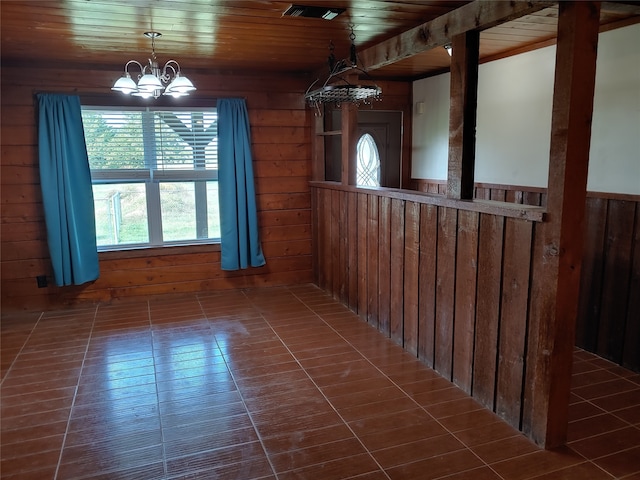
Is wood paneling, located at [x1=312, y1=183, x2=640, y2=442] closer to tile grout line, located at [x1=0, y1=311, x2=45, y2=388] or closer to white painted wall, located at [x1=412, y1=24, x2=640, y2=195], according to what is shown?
white painted wall, located at [x1=412, y1=24, x2=640, y2=195]

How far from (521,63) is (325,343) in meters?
2.71

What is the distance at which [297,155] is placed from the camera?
5.05 metres

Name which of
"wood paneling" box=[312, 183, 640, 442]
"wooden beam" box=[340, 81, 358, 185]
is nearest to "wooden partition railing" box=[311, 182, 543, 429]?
"wood paneling" box=[312, 183, 640, 442]

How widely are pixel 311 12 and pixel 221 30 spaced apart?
74 cm

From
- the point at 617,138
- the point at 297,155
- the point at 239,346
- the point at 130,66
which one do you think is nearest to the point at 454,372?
the point at 239,346

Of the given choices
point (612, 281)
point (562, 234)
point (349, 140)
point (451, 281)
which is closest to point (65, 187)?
point (349, 140)

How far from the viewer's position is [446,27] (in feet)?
9.12

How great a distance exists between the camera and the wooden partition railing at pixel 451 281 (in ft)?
7.80

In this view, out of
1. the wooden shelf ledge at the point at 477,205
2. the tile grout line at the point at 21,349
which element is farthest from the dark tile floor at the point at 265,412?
the wooden shelf ledge at the point at 477,205

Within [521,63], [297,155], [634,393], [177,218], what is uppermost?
[521,63]

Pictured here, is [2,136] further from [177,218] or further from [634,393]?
[634,393]

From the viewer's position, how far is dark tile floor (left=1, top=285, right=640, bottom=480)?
2123 mm

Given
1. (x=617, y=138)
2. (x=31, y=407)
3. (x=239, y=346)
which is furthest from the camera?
(x=239, y=346)

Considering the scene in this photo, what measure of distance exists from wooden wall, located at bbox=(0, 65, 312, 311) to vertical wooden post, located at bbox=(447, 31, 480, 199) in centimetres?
248
